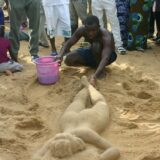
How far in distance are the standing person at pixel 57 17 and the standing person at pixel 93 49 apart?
581mm

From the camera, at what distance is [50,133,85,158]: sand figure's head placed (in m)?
3.15

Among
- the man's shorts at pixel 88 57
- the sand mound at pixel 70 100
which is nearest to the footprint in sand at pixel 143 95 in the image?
the sand mound at pixel 70 100

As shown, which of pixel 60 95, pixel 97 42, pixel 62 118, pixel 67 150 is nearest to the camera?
pixel 67 150

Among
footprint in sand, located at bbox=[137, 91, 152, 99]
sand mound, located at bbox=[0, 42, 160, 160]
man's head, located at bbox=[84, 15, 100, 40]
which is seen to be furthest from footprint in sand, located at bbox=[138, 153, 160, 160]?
man's head, located at bbox=[84, 15, 100, 40]

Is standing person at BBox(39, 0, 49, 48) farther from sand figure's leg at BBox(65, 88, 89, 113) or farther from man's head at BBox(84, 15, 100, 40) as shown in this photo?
sand figure's leg at BBox(65, 88, 89, 113)

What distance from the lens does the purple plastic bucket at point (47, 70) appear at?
4988mm

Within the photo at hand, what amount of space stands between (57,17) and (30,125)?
2.39 metres

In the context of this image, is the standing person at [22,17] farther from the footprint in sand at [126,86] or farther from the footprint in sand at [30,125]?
the footprint in sand at [30,125]

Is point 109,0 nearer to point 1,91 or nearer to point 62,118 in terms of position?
point 1,91

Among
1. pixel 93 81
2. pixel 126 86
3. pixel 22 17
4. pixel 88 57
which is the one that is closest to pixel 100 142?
pixel 93 81

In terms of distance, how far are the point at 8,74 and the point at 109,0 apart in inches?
79.2

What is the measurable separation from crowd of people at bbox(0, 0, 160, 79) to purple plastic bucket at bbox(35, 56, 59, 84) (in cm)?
15

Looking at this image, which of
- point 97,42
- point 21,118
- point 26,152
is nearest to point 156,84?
point 97,42

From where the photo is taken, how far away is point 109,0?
6258 mm
